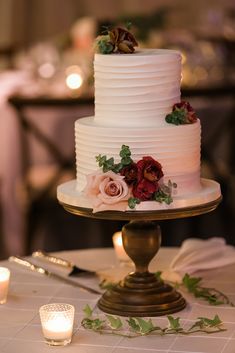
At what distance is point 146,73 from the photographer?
3.30m

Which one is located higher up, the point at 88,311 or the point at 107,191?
the point at 107,191

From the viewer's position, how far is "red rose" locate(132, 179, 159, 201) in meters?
3.23

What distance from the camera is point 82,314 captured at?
136 inches

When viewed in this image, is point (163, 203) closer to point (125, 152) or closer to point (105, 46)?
point (125, 152)

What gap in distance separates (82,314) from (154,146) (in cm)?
55

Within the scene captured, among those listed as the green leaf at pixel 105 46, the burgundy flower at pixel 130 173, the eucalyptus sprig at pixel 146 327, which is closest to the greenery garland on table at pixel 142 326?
the eucalyptus sprig at pixel 146 327

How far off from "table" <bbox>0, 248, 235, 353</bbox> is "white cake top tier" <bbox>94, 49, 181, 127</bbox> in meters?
0.59

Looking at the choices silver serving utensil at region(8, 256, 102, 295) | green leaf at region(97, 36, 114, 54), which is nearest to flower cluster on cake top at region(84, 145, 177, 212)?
green leaf at region(97, 36, 114, 54)

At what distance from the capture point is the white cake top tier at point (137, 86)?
130 inches

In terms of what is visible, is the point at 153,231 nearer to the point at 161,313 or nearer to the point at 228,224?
the point at 161,313

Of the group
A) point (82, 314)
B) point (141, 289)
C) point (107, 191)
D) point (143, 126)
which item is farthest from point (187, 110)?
point (82, 314)

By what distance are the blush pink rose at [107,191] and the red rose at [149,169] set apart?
0.18 ft

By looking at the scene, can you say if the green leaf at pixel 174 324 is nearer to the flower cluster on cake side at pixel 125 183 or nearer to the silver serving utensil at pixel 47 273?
the flower cluster on cake side at pixel 125 183

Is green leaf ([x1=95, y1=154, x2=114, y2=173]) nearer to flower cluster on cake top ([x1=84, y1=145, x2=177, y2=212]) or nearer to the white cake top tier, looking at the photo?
flower cluster on cake top ([x1=84, y1=145, x2=177, y2=212])
